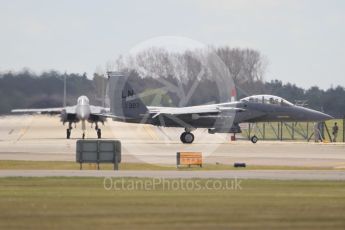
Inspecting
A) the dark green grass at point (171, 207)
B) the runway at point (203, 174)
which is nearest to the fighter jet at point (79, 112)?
the runway at point (203, 174)

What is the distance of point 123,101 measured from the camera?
61.5m

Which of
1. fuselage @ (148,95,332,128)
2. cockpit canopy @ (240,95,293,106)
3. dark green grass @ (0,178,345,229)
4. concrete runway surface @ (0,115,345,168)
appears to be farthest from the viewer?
cockpit canopy @ (240,95,293,106)

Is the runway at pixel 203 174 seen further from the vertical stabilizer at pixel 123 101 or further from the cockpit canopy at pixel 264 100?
the cockpit canopy at pixel 264 100

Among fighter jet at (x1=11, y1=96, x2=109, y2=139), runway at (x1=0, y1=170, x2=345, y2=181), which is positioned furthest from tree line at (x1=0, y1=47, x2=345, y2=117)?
runway at (x1=0, y1=170, x2=345, y2=181)

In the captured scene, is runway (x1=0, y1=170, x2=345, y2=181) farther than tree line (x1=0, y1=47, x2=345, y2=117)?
No

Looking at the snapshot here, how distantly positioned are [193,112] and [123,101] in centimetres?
479

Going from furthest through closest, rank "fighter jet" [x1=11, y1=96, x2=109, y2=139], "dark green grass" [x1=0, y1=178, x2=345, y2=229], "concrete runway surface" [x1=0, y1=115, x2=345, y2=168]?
1. "fighter jet" [x1=11, y1=96, x2=109, y2=139]
2. "concrete runway surface" [x1=0, y1=115, x2=345, y2=168]
3. "dark green grass" [x1=0, y1=178, x2=345, y2=229]

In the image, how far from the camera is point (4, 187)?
2803cm

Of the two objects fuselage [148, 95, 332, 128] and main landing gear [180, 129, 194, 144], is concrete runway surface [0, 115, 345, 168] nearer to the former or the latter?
main landing gear [180, 129, 194, 144]

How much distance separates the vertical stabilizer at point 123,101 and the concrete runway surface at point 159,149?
199 cm

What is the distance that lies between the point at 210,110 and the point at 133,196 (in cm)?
3790

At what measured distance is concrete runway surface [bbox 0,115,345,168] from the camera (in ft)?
148

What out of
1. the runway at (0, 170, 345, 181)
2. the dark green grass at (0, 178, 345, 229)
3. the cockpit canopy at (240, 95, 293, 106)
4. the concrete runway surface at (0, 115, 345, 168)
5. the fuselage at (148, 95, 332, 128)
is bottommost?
the dark green grass at (0, 178, 345, 229)

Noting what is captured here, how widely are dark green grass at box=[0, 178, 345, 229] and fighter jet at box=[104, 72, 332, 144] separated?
105 feet
